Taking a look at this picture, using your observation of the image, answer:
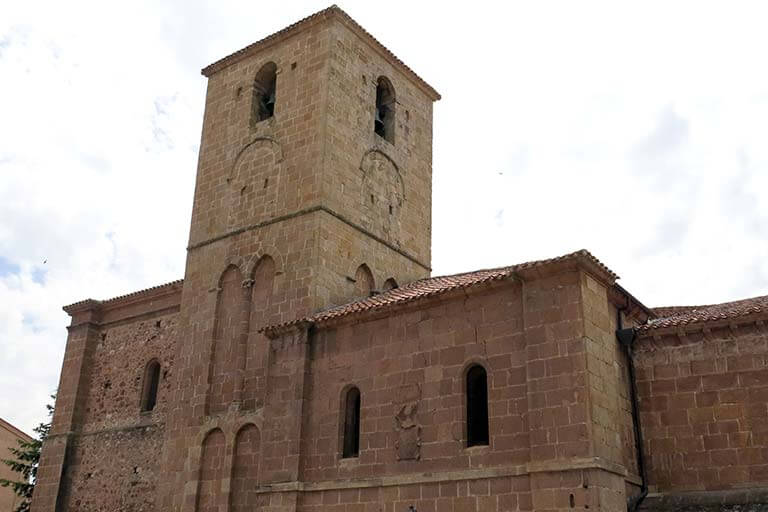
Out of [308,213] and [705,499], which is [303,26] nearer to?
[308,213]

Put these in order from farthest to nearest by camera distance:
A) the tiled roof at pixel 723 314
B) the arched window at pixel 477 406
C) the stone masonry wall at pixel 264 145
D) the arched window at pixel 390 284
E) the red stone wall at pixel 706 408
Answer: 1. the arched window at pixel 390 284
2. the stone masonry wall at pixel 264 145
3. the arched window at pixel 477 406
4. the tiled roof at pixel 723 314
5. the red stone wall at pixel 706 408

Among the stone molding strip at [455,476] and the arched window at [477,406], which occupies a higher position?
the arched window at [477,406]

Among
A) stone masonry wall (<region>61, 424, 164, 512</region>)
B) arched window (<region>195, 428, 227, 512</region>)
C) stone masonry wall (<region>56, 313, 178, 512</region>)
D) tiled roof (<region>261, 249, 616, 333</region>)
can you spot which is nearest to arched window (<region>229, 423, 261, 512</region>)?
arched window (<region>195, 428, 227, 512</region>)

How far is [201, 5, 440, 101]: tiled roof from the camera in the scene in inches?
736

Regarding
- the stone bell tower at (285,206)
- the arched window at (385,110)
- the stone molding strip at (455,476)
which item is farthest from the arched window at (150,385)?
the arched window at (385,110)

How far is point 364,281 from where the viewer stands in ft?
58.0

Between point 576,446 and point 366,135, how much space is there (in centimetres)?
1027

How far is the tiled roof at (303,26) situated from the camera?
18.7m

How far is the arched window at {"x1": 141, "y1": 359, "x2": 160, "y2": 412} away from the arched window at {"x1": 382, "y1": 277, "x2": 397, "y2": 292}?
20.8 ft

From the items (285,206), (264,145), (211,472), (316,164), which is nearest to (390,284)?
(285,206)

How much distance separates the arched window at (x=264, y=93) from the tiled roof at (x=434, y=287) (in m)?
6.17

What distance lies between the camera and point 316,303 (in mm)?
15898

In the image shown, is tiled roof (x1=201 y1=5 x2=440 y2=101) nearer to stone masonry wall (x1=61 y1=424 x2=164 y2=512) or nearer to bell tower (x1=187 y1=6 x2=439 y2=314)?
bell tower (x1=187 y1=6 x2=439 y2=314)

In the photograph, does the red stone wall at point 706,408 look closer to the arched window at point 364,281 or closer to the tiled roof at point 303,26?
the arched window at point 364,281
